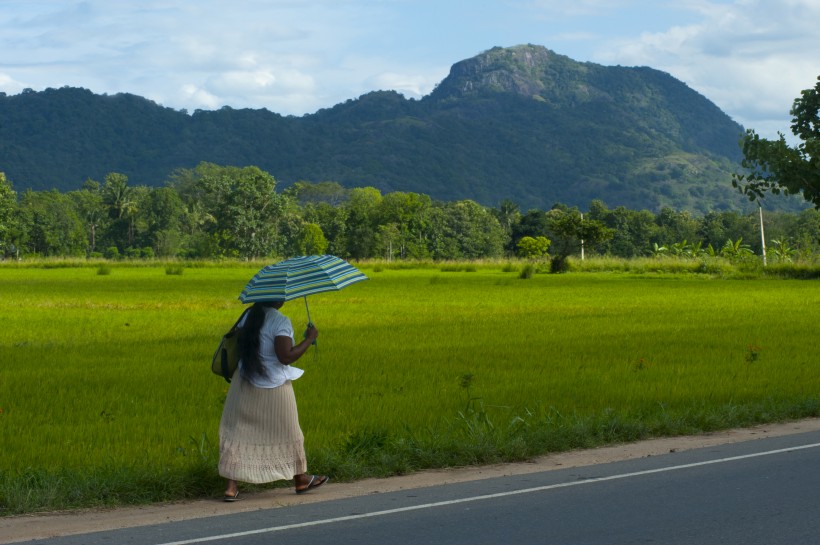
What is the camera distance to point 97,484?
29.5 feet

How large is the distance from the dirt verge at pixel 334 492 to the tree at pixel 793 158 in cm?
815

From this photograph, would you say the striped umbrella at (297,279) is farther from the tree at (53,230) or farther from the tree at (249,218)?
the tree at (53,230)

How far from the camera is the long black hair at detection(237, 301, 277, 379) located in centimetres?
867

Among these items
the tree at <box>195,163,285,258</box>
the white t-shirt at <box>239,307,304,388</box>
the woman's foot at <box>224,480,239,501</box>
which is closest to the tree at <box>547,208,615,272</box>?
the tree at <box>195,163,285,258</box>

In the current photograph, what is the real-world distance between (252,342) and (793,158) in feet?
45.7

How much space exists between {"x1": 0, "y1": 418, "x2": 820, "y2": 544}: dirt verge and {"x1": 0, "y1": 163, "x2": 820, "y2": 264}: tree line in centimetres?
8597

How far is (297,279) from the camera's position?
900 cm

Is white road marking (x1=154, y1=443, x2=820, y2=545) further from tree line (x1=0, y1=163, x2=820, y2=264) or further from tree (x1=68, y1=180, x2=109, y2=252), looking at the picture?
tree (x1=68, y1=180, x2=109, y2=252)

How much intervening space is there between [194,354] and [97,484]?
12.1 m

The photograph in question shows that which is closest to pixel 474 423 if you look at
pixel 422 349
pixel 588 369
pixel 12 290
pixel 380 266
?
pixel 588 369

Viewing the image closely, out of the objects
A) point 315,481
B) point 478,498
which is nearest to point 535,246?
point 315,481

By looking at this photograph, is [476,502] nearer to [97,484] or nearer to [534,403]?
[97,484]

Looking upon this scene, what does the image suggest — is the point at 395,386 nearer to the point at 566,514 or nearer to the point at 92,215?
the point at 566,514

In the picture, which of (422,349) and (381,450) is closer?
(381,450)
